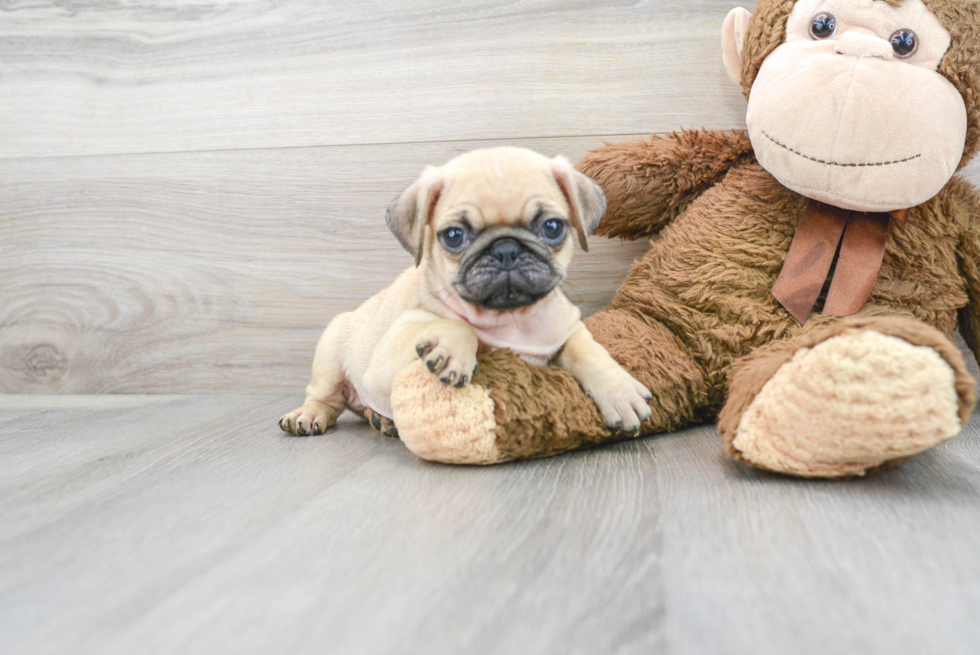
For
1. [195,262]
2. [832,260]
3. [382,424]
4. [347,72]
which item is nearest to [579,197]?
[832,260]

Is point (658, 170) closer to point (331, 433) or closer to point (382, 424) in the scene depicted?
point (382, 424)

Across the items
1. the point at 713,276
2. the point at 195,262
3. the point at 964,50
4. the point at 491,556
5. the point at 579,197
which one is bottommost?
the point at 195,262

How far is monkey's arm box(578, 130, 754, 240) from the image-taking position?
6.57 feet

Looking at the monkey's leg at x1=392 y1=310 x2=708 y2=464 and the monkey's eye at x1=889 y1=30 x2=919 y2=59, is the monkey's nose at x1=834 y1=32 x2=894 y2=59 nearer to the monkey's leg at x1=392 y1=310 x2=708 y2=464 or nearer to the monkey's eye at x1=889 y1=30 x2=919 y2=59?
the monkey's eye at x1=889 y1=30 x2=919 y2=59

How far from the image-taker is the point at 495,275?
58.5 inches

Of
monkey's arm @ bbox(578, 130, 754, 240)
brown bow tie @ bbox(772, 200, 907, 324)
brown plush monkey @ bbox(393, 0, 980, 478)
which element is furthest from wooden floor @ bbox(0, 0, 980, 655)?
brown bow tie @ bbox(772, 200, 907, 324)

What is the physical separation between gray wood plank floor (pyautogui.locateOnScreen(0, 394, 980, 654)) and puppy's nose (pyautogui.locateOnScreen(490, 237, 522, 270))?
1.38 ft

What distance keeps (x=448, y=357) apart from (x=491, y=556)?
0.50 m

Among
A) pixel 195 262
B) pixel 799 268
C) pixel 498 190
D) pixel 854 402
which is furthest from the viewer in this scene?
pixel 195 262

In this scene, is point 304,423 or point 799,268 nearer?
point 799,268

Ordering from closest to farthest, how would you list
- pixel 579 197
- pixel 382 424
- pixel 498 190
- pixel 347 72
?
1. pixel 498 190
2. pixel 579 197
3. pixel 382 424
4. pixel 347 72

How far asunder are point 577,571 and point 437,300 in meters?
0.87

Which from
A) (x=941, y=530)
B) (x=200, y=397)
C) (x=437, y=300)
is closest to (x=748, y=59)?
(x=437, y=300)

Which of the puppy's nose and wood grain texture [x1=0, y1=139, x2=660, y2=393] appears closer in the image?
the puppy's nose
